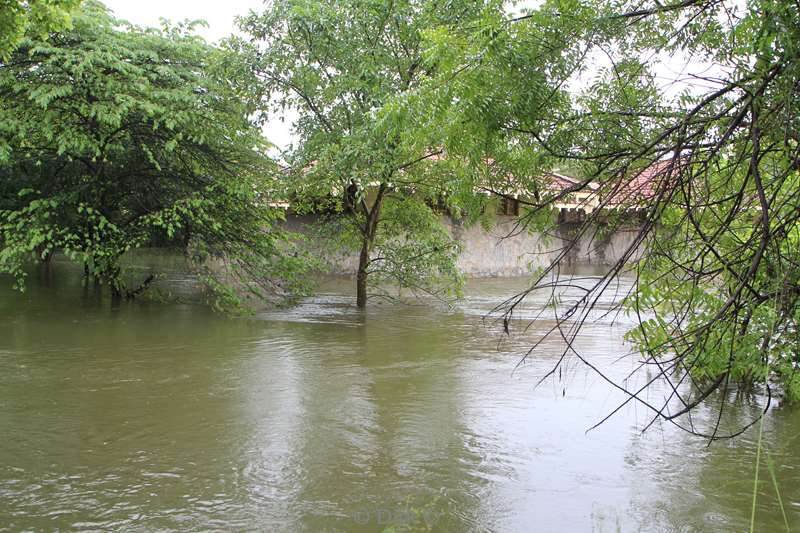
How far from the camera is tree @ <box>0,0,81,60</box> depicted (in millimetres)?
7861

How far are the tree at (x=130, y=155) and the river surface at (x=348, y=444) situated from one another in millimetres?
1710

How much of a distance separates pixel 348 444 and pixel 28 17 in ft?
20.5

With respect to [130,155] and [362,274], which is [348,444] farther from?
[130,155]

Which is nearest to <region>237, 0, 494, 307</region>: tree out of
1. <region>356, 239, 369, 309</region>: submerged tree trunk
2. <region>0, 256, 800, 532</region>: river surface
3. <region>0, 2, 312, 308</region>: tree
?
<region>356, 239, 369, 309</region>: submerged tree trunk

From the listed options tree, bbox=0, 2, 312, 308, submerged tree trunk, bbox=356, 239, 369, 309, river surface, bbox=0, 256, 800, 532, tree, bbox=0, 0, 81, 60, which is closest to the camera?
river surface, bbox=0, 256, 800, 532

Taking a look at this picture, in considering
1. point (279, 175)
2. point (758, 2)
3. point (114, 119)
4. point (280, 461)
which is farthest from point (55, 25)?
point (758, 2)

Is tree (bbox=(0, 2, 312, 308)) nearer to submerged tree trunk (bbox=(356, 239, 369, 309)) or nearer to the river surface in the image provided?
submerged tree trunk (bbox=(356, 239, 369, 309))

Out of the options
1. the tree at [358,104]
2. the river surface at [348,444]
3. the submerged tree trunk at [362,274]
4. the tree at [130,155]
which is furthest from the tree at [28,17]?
the submerged tree trunk at [362,274]

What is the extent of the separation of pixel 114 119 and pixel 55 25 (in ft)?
4.53

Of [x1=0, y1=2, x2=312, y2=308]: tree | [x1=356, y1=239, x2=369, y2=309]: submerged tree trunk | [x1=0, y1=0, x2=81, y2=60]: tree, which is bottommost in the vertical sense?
[x1=356, y1=239, x2=369, y2=309]: submerged tree trunk

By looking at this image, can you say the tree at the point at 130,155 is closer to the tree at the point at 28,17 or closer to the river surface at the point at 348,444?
the tree at the point at 28,17

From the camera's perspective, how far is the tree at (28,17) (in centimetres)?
786

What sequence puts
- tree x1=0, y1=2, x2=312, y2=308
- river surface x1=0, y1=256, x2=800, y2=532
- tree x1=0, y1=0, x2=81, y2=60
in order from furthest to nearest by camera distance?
tree x1=0, y1=2, x2=312, y2=308 → tree x1=0, y1=0, x2=81, y2=60 → river surface x1=0, y1=256, x2=800, y2=532

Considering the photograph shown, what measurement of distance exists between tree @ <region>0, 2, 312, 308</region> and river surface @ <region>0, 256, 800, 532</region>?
1710 mm
